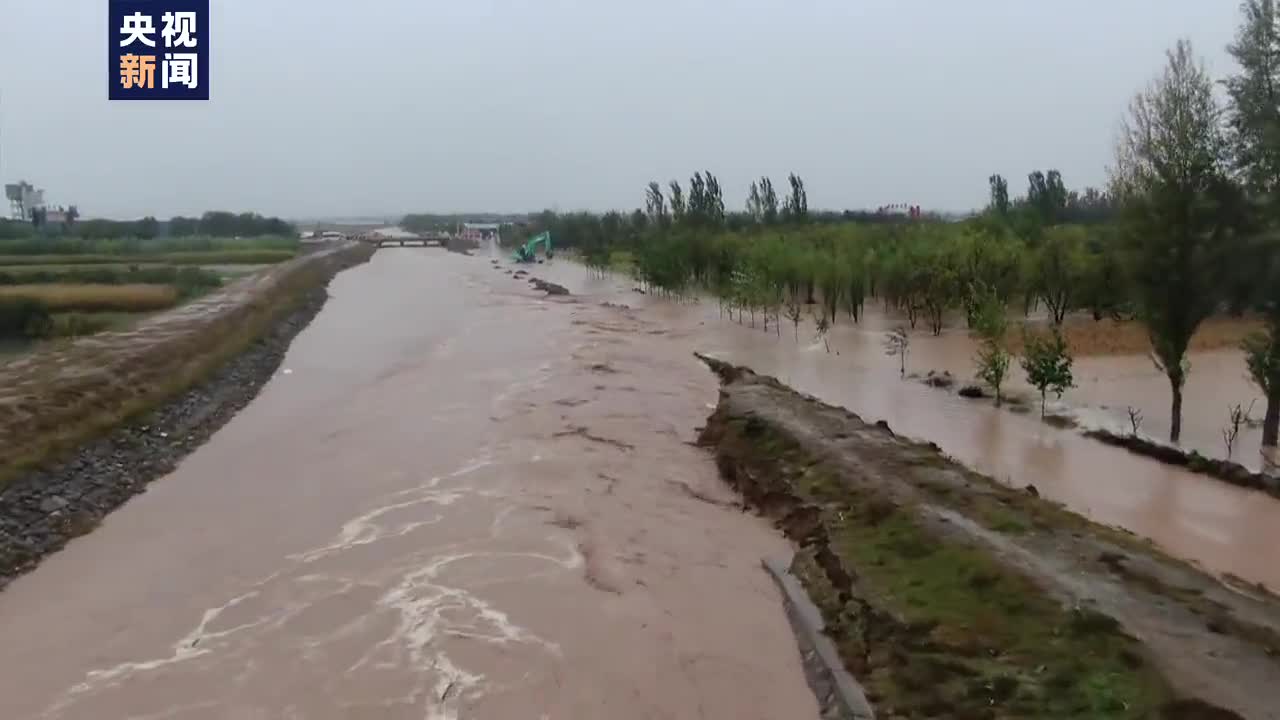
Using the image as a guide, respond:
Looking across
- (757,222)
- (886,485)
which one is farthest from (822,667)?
(757,222)

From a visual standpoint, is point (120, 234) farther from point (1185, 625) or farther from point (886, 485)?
point (1185, 625)

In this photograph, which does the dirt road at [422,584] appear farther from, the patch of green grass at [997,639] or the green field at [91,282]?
the green field at [91,282]

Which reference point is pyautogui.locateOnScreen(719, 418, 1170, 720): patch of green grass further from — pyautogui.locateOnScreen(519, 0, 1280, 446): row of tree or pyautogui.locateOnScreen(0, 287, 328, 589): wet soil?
pyautogui.locateOnScreen(0, 287, 328, 589): wet soil

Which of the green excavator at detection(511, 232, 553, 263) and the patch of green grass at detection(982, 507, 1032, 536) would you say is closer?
the patch of green grass at detection(982, 507, 1032, 536)

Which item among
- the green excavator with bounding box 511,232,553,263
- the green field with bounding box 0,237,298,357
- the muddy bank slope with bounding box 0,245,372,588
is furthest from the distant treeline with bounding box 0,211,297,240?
the muddy bank slope with bounding box 0,245,372,588

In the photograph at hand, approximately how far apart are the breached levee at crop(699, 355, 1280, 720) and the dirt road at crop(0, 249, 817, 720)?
0.65 meters

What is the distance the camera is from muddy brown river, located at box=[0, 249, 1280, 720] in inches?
267

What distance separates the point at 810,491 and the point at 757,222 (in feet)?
155

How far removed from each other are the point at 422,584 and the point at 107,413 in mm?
7709

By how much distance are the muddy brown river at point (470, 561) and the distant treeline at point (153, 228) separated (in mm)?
36477

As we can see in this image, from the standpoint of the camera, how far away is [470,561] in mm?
9133

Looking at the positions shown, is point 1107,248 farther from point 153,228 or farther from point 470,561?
point 153,228

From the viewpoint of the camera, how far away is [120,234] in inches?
2088

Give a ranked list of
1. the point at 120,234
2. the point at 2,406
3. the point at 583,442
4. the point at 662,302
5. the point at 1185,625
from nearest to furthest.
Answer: the point at 1185,625
the point at 2,406
the point at 583,442
the point at 662,302
the point at 120,234
